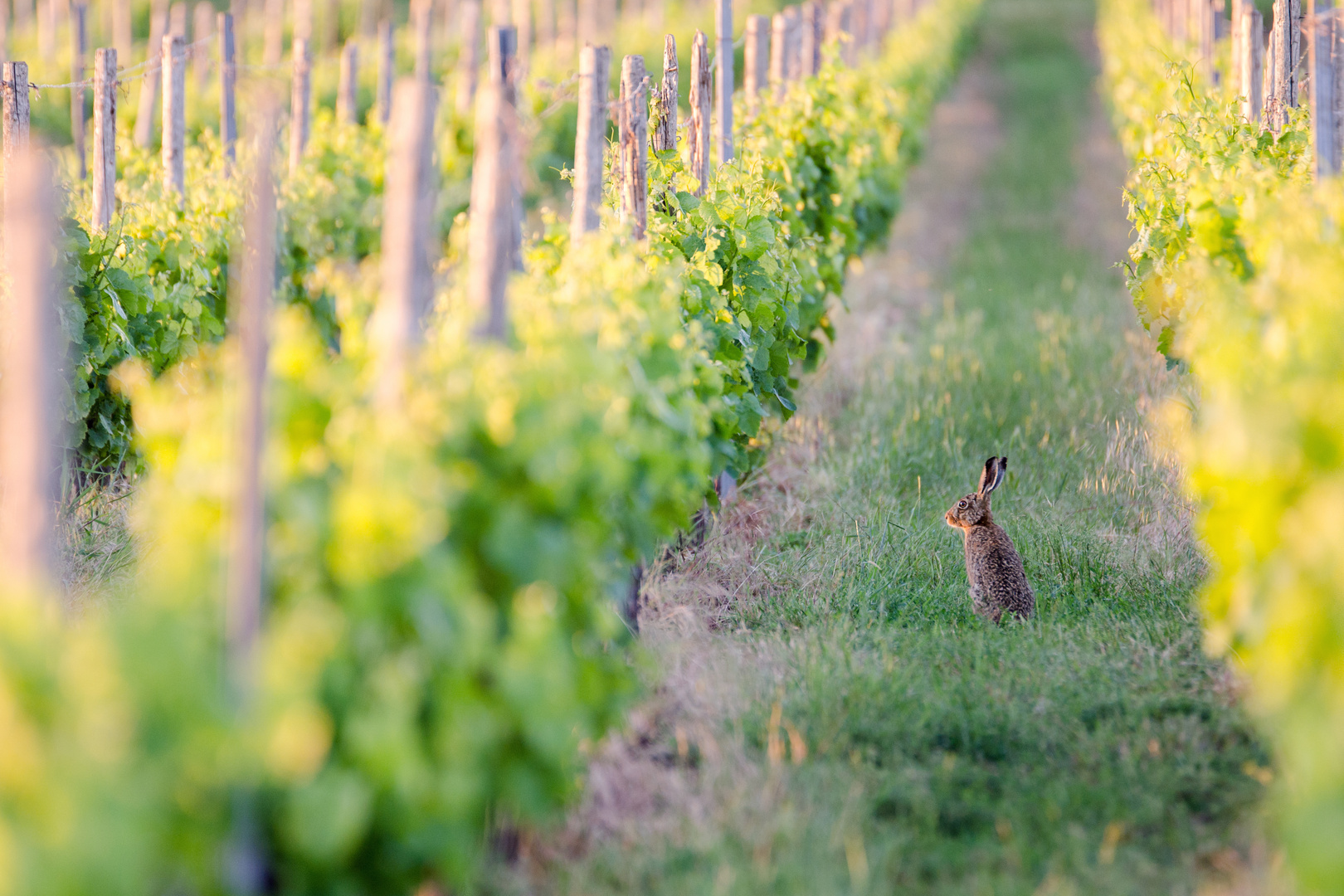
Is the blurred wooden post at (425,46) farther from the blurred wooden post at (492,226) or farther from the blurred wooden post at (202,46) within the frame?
the blurred wooden post at (202,46)

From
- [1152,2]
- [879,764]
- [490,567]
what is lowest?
[879,764]

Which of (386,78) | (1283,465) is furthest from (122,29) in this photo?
(1283,465)

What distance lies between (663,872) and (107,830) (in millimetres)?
1578

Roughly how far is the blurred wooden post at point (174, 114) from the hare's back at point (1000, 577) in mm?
5606

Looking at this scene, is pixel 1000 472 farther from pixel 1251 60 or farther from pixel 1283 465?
pixel 1251 60

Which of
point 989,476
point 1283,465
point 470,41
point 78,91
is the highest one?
point 470,41

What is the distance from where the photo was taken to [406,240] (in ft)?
9.87

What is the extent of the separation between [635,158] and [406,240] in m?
2.35

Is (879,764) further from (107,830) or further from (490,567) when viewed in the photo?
(107,830)

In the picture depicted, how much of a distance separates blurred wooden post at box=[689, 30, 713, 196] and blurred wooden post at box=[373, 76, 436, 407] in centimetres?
339

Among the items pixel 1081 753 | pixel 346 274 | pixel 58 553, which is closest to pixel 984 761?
pixel 1081 753

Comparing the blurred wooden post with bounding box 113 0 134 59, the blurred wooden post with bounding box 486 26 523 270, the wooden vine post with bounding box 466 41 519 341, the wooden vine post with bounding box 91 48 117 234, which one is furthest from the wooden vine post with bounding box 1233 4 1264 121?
the blurred wooden post with bounding box 113 0 134 59

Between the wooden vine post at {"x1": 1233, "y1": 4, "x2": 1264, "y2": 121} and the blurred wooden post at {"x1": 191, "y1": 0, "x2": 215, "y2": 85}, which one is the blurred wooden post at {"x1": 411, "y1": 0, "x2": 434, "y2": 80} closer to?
the wooden vine post at {"x1": 1233, "y1": 4, "x2": 1264, "y2": 121}

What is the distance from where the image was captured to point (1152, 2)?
30.2 metres
